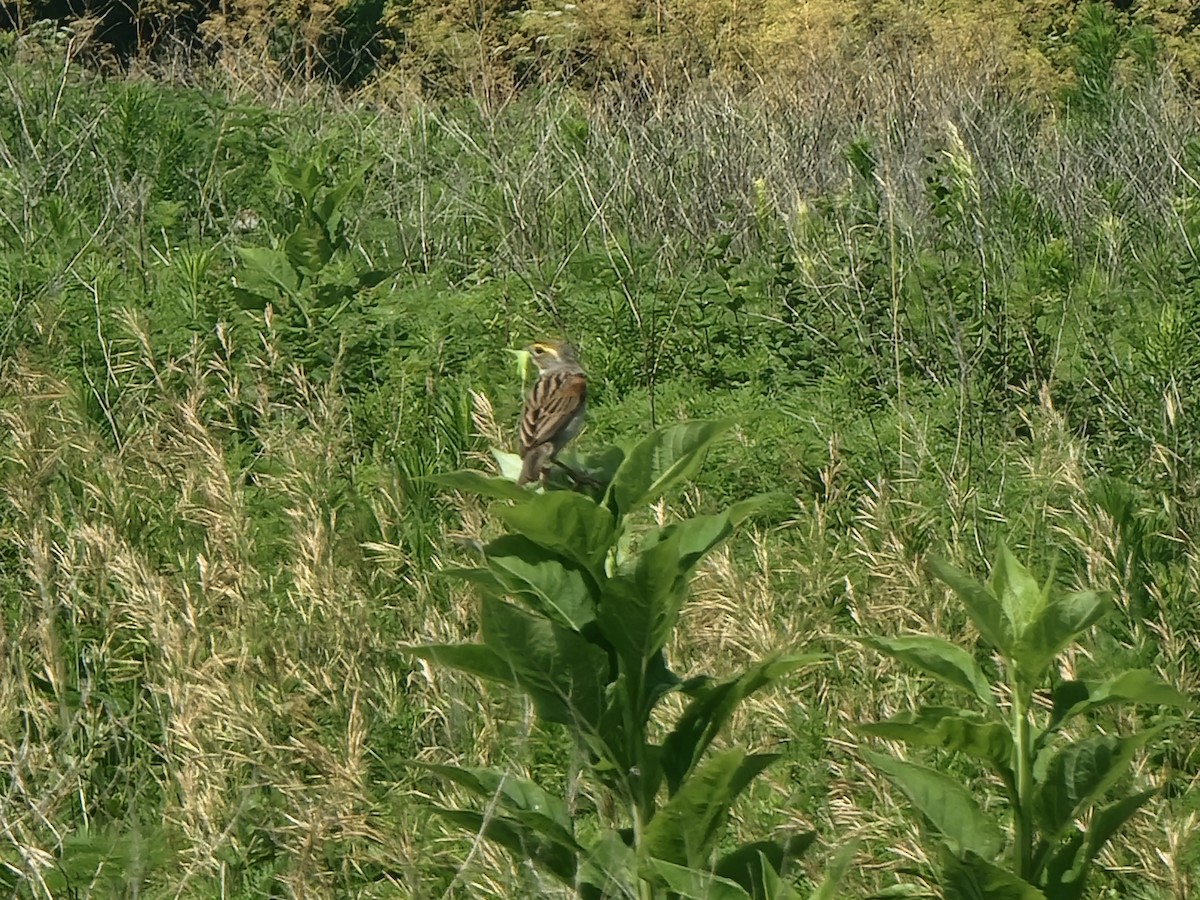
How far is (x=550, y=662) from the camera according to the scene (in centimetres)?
261

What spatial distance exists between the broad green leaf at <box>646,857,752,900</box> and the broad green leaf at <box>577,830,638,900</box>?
0.06 meters

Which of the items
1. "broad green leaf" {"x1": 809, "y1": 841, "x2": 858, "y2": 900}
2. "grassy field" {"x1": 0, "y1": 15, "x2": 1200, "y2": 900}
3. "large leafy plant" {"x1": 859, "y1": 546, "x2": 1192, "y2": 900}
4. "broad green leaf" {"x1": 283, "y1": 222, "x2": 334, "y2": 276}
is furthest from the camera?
"broad green leaf" {"x1": 283, "y1": 222, "x2": 334, "y2": 276}

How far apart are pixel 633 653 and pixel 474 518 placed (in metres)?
2.19

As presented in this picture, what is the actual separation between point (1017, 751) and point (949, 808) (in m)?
0.15

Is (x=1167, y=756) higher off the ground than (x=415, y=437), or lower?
higher

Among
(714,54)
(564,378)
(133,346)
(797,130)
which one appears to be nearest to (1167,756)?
(564,378)

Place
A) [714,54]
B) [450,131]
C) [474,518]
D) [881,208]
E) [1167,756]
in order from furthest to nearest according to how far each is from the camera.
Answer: [714,54] < [450,131] < [881,208] < [474,518] < [1167,756]

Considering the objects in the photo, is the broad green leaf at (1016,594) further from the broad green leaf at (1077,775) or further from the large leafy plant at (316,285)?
the large leafy plant at (316,285)

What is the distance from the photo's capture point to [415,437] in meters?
5.96

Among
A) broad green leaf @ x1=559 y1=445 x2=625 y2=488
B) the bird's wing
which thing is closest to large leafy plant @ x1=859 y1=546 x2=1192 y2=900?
broad green leaf @ x1=559 y1=445 x2=625 y2=488

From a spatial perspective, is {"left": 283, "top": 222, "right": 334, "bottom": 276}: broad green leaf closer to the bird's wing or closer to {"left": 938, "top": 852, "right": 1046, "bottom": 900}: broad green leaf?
the bird's wing

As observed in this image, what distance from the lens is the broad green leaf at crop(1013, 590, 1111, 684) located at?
8.48 ft

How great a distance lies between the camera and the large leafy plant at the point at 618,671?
2.57 metres

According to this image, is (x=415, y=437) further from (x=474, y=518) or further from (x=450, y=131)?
(x=450, y=131)
